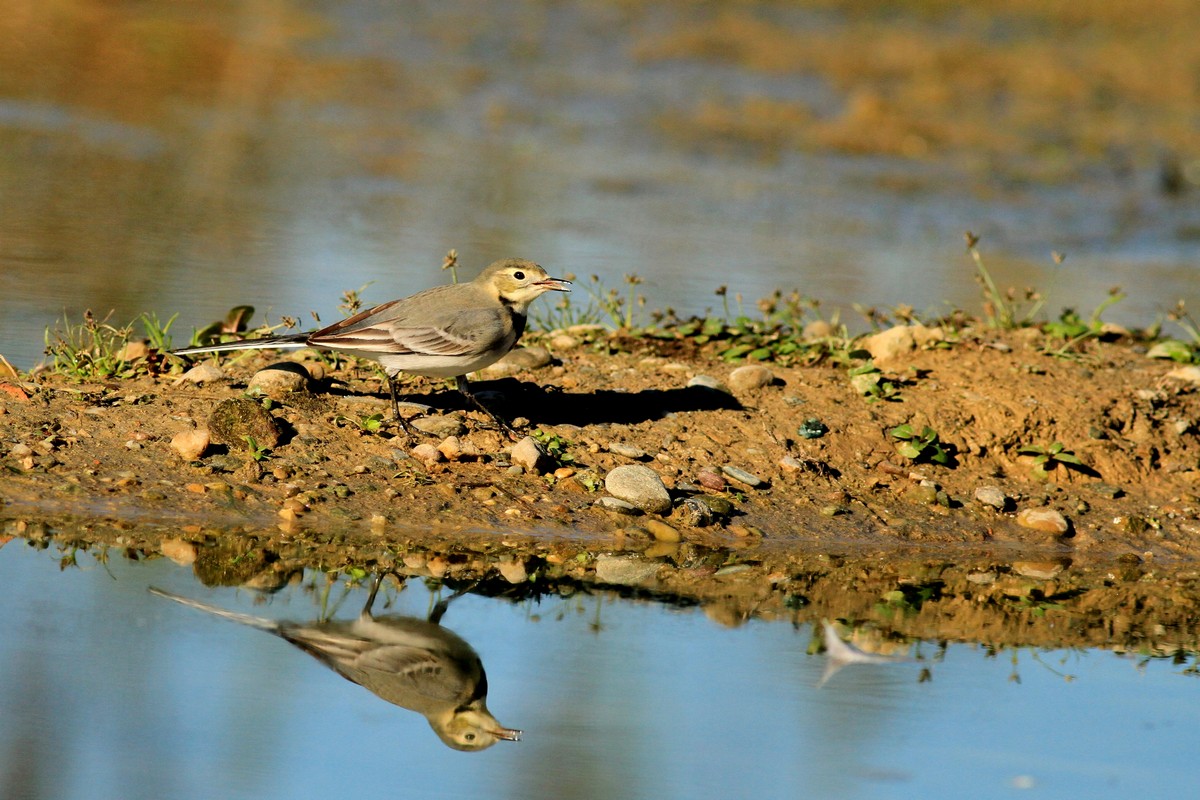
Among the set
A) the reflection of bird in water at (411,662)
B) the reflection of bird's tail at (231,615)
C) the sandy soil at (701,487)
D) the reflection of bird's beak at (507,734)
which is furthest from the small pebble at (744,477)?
the reflection of bird's beak at (507,734)

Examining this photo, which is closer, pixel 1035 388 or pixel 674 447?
pixel 674 447

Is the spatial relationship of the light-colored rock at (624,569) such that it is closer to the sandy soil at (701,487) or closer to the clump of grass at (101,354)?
the sandy soil at (701,487)

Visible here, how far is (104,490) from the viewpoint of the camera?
6297 mm

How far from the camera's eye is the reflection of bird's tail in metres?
5.17

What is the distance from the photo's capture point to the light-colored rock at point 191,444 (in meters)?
6.57

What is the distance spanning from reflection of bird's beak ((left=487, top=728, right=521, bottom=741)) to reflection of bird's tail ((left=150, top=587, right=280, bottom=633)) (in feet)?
3.23

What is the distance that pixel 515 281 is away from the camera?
7.45 m

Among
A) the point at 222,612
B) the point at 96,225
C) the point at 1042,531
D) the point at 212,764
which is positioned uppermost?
the point at 96,225

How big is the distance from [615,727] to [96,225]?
26.3ft

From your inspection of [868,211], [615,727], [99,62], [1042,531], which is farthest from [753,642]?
[99,62]

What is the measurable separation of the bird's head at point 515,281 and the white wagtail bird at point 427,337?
0.01m

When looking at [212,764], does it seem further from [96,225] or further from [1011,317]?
[96,225]

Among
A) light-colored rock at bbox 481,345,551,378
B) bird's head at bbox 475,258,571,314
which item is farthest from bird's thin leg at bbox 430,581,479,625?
light-colored rock at bbox 481,345,551,378

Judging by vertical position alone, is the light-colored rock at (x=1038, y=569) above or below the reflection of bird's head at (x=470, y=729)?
above
